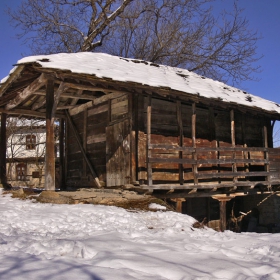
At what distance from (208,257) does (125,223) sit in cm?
211

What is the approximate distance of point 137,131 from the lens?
9.07 m

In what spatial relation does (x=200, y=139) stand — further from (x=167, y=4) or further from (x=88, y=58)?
(x=167, y=4)

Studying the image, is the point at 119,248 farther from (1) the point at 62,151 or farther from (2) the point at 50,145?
(1) the point at 62,151

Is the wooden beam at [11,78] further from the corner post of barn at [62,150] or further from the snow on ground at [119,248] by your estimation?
the corner post of barn at [62,150]

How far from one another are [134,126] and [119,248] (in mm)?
5464

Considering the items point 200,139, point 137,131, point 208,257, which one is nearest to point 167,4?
point 200,139

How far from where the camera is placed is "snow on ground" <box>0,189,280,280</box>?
2.97m

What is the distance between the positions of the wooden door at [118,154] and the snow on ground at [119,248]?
263 centimetres

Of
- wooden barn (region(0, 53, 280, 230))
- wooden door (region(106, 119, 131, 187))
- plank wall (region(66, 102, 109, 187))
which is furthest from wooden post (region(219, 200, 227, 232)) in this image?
plank wall (region(66, 102, 109, 187))

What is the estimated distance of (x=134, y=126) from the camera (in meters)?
9.07

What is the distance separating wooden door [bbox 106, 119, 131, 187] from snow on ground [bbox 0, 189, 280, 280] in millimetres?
2630

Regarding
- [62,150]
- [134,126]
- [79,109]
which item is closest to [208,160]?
[134,126]

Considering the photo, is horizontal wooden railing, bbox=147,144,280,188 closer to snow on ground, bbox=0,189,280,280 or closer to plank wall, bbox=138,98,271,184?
plank wall, bbox=138,98,271,184

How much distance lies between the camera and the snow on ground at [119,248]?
2.97 m
